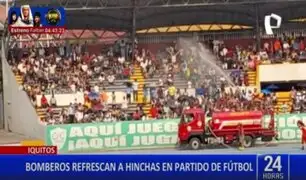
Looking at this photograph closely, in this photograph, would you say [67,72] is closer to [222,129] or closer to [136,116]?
[136,116]

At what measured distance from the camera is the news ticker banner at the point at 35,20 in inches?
1329

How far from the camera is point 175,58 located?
36.9m

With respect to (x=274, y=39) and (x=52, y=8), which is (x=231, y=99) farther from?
(x=52, y=8)

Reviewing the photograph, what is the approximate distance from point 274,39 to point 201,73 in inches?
218

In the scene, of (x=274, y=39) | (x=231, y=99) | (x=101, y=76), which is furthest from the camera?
(x=274, y=39)

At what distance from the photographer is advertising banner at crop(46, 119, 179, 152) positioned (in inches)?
1131

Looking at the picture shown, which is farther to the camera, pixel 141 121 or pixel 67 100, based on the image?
pixel 67 100

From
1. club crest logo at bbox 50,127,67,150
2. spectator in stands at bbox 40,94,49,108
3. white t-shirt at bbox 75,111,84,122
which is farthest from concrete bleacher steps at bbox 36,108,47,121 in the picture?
club crest logo at bbox 50,127,67,150

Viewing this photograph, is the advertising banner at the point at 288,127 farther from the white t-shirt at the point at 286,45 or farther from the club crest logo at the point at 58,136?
the club crest logo at the point at 58,136

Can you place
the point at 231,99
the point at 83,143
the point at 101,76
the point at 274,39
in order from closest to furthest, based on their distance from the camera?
1. the point at 83,143
2. the point at 231,99
3. the point at 101,76
4. the point at 274,39

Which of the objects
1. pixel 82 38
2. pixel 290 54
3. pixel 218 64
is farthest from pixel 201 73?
pixel 82 38

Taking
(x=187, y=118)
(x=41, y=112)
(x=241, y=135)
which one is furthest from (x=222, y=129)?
(x=41, y=112)

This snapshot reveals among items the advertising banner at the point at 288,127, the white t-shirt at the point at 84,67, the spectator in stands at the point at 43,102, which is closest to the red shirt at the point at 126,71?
the white t-shirt at the point at 84,67

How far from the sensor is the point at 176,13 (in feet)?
132
